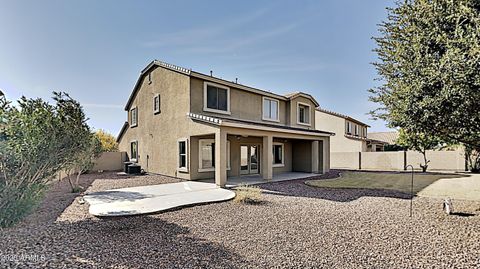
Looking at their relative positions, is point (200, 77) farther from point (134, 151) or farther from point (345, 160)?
point (345, 160)

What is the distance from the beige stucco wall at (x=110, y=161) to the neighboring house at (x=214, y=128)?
1083 millimetres

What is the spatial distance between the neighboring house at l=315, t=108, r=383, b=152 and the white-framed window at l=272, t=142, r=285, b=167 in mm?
14114

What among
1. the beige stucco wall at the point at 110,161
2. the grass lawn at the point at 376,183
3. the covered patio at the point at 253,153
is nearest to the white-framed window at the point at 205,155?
the covered patio at the point at 253,153

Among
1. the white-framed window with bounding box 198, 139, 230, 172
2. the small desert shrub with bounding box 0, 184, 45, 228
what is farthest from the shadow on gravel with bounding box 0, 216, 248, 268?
the white-framed window with bounding box 198, 139, 230, 172

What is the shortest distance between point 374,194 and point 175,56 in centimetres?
1496

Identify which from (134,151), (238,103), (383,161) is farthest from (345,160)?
(134,151)

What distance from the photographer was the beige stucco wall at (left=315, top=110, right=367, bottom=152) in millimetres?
30078

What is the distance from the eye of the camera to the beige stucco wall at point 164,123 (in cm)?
1459

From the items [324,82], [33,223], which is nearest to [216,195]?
[33,223]

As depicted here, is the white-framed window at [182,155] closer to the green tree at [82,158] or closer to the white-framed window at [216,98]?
the white-framed window at [216,98]

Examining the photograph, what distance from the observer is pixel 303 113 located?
21500 millimetres

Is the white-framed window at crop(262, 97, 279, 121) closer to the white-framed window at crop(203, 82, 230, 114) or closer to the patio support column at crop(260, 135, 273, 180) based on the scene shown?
the white-framed window at crop(203, 82, 230, 114)

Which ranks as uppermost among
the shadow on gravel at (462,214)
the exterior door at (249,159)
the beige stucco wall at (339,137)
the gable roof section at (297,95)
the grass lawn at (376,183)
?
the gable roof section at (297,95)

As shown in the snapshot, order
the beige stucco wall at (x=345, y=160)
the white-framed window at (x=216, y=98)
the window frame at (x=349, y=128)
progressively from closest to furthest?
the white-framed window at (x=216, y=98), the beige stucco wall at (x=345, y=160), the window frame at (x=349, y=128)
